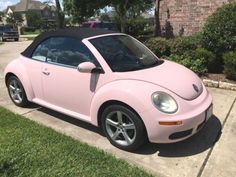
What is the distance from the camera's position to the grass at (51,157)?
3.69 m

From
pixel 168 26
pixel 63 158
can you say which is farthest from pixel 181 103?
pixel 168 26

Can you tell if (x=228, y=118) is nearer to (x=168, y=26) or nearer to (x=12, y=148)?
(x=12, y=148)

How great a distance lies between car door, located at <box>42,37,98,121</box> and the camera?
4.56 meters

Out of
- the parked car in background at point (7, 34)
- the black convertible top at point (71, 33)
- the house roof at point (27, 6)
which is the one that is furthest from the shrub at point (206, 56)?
the house roof at point (27, 6)

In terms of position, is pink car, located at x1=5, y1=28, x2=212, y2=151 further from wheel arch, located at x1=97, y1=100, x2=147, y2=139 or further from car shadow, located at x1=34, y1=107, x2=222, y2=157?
car shadow, located at x1=34, y1=107, x2=222, y2=157

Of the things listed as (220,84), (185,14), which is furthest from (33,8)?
(220,84)

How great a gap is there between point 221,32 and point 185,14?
560cm

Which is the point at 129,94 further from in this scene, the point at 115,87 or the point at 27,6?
the point at 27,6

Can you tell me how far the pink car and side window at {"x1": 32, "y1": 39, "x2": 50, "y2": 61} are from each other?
0.01 m

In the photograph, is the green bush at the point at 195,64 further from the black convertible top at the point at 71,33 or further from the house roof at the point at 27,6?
the house roof at the point at 27,6

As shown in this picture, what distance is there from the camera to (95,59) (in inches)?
176

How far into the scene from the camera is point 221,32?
8273 mm

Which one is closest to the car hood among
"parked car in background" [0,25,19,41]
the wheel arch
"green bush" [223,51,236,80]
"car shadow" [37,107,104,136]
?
the wheel arch

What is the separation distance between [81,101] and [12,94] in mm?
2059
